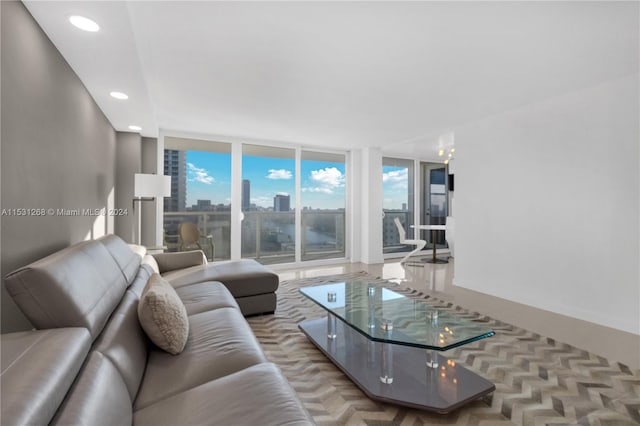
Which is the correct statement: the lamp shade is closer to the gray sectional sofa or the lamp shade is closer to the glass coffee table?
the gray sectional sofa

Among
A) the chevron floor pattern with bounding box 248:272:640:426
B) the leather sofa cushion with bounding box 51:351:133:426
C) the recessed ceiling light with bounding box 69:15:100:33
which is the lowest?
the chevron floor pattern with bounding box 248:272:640:426

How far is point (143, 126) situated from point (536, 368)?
4.77 metres

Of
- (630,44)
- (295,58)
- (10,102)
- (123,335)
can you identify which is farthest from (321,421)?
(630,44)

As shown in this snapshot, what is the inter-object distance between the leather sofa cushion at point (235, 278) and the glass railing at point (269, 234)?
5.99 ft

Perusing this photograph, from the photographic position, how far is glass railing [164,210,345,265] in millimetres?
4938

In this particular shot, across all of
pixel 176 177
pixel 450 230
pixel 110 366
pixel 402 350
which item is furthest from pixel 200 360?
pixel 450 230

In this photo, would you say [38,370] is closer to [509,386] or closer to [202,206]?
[509,386]

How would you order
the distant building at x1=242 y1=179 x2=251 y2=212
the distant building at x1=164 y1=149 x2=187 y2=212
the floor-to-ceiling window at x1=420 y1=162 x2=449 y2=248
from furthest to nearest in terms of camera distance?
the floor-to-ceiling window at x1=420 y1=162 x2=449 y2=248
the distant building at x1=242 y1=179 x2=251 y2=212
the distant building at x1=164 y1=149 x2=187 y2=212

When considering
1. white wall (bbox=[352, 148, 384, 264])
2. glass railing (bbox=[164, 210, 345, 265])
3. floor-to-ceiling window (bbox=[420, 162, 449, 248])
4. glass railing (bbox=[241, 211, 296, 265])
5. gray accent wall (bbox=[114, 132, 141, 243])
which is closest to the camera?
gray accent wall (bbox=[114, 132, 141, 243])

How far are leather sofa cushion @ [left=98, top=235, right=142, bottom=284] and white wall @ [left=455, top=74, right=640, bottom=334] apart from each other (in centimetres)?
399

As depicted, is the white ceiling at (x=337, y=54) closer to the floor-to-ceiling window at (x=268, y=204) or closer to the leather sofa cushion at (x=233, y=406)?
the floor-to-ceiling window at (x=268, y=204)

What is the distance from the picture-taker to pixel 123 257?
216 centimetres

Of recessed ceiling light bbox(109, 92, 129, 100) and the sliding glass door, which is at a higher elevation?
recessed ceiling light bbox(109, 92, 129, 100)

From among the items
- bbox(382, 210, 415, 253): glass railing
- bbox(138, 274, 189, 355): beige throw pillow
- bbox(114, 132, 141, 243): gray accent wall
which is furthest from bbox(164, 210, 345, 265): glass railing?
bbox(138, 274, 189, 355): beige throw pillow
